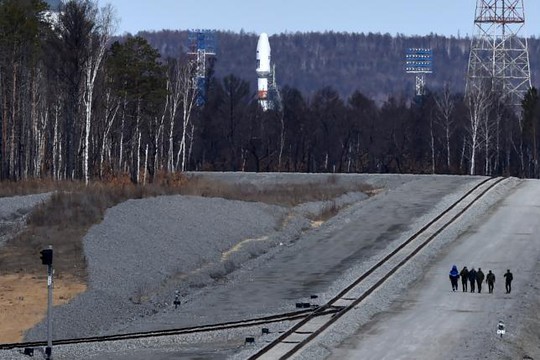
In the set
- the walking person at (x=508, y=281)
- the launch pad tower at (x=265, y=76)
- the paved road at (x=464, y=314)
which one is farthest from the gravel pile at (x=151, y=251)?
the launch pad tower at (x=265, y=76)

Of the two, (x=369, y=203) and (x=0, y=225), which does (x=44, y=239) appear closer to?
(x=0, y=225)

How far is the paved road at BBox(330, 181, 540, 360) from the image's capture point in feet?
93.1

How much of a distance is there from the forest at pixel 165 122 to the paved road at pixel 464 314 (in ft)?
82.9

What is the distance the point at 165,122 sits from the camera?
91500 mm

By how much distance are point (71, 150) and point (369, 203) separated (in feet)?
68.5

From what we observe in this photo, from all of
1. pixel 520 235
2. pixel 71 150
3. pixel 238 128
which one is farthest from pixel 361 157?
pixel 520 235

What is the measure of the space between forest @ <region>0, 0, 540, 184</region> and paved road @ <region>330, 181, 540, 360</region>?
2528cm

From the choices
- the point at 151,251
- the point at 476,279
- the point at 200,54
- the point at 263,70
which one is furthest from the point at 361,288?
the point at 263,70

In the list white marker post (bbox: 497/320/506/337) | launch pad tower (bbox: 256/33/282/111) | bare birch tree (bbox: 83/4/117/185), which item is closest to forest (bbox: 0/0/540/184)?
bare birch tree (bbox: 83/4/117/185)

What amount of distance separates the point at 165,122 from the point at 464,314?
59977 mm

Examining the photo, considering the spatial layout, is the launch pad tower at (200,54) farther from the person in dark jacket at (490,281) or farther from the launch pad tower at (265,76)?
the person in dark jacket at (490,281)

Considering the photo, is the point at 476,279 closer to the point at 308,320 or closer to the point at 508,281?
the point at 508,281

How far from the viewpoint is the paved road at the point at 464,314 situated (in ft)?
93.1

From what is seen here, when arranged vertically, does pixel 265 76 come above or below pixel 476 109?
above
